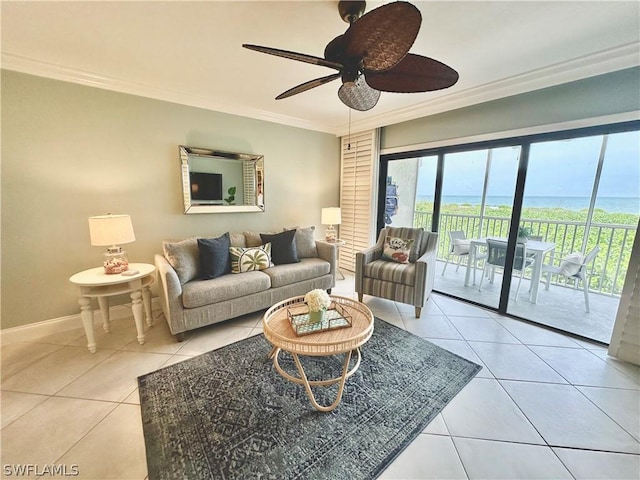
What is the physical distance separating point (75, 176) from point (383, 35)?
2920mm

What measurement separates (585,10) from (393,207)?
2.82 metres

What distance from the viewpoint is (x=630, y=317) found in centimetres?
204

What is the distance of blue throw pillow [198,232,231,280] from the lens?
2.58 m

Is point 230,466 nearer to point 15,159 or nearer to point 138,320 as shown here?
point 138,320

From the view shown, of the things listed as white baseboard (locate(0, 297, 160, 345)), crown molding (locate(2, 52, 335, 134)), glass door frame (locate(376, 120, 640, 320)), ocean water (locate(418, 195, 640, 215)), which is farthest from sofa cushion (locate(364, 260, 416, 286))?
white baseboard (locate(0, 297, 160, 345))

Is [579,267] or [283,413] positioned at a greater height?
[579,267]

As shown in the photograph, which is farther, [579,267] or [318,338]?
[579,267]

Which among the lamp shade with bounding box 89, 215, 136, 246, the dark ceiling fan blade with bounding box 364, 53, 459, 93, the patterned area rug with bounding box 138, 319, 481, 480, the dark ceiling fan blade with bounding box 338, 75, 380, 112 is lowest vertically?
the patterned area rug with bounding box 138, 319, 481, 480

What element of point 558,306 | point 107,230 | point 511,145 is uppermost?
point 511,145

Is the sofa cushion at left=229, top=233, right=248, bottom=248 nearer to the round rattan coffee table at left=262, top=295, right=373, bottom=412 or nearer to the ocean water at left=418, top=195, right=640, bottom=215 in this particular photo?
the round rattan coffee table at left=262, top=295, right=373, bottom=412

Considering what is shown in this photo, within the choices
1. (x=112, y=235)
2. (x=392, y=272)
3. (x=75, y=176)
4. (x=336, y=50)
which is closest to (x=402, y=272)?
(x=392, y=272)

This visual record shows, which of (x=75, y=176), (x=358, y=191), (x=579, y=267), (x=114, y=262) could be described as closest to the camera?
(x=114, y=262)

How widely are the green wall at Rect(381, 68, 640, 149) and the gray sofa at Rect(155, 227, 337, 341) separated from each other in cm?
209

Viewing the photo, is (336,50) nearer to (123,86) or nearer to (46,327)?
(123,86)
